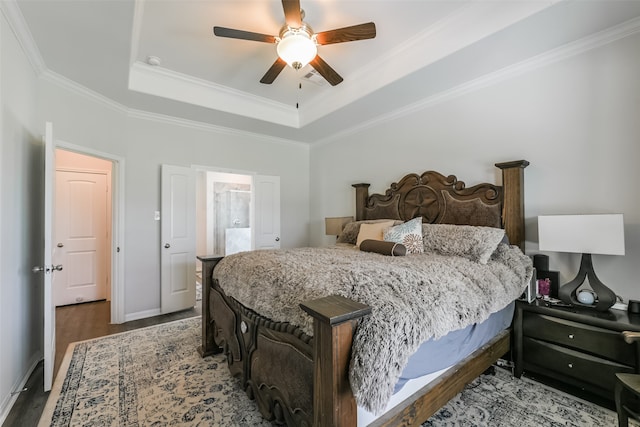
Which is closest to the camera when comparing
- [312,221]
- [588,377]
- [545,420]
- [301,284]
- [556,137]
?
[301,284]

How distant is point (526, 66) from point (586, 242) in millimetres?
1651

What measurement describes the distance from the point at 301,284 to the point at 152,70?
3039 mm

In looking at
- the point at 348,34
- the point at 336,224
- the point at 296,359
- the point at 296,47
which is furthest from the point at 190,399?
the point at 348,34

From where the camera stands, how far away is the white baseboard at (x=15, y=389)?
1.77 meters

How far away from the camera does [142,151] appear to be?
3.67 meters

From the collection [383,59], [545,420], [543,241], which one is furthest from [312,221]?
[545,420]

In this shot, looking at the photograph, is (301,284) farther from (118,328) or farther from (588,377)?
(118,328)

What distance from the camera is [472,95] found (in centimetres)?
296

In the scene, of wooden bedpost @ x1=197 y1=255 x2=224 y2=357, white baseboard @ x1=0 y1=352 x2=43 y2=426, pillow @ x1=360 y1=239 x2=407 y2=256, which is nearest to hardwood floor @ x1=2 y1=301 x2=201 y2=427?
white baseboard @ x1=0 y1=352 x2=43 y2=426

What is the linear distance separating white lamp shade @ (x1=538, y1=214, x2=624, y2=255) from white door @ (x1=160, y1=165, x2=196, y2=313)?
398cm

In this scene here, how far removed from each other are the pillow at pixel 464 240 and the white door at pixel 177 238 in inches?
123

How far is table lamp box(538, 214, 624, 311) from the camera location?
186 cm

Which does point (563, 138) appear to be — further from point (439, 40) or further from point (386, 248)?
point (386, 248)

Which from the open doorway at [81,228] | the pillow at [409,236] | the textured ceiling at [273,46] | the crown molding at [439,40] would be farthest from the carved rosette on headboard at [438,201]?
the open doorway at [81,228]
